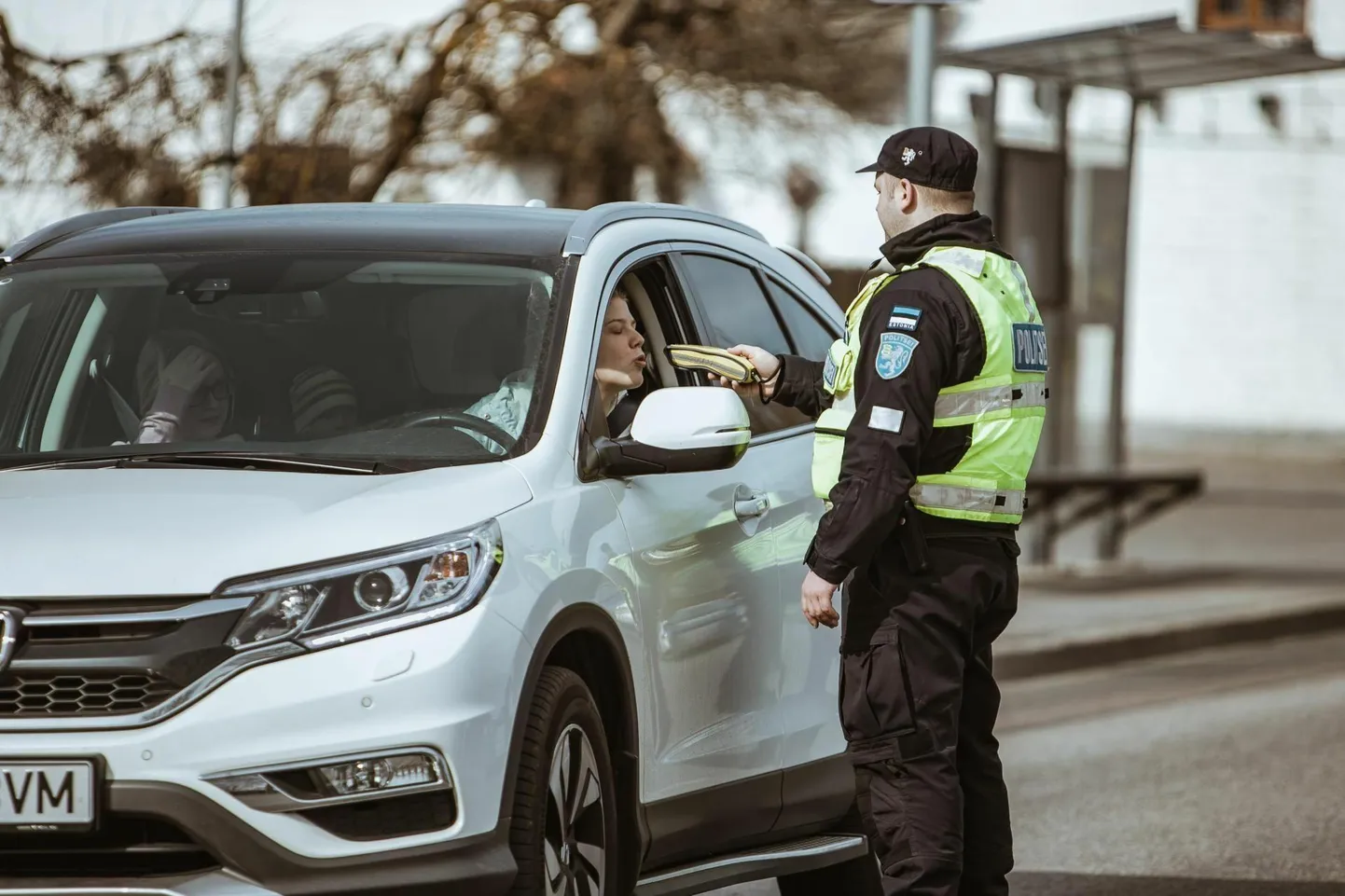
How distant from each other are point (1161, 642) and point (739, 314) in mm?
7727

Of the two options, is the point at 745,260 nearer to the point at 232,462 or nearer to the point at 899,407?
the point at 899,407

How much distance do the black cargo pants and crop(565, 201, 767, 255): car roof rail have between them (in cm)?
97

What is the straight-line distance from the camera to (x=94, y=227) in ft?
19.2

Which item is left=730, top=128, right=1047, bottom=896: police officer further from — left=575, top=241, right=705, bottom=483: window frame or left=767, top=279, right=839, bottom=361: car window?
left=767, top=279, right=839, bottom=361: car window

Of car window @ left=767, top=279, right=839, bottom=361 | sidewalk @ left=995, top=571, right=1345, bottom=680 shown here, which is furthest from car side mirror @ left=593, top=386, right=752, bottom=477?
sidewalk @ left=995, top=571, right=1345, bottom=680

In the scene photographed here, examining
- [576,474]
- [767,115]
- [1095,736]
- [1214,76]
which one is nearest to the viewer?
[576,474]

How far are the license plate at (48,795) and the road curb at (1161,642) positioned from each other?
838 centimetres

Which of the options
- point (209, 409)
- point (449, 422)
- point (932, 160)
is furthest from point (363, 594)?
point (932, 160)

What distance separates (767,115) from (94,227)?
13.5 meters

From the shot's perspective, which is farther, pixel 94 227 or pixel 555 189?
pixel 555 189

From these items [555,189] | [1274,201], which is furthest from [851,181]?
[555,189]

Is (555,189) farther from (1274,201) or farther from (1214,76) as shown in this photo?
(1274,201)

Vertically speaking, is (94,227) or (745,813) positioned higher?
(94,227)

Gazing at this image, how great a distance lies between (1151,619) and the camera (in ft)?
45.3
